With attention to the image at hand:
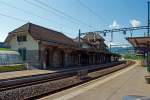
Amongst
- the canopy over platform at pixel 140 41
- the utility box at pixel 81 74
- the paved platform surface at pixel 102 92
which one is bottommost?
the paved platform surface at pixel 102 92

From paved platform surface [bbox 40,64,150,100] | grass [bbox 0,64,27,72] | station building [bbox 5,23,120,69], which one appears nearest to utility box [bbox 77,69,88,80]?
paved platform surface [bbox 40,64,150,100]

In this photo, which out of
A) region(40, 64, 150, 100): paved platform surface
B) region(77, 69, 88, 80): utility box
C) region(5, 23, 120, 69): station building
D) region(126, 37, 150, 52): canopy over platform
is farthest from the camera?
region(5, 23, 120, 69): station building

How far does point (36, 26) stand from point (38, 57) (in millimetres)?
7850

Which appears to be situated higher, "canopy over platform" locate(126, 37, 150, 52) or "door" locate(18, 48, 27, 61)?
"canopy over platform" locate(126, 37, 150, 52)

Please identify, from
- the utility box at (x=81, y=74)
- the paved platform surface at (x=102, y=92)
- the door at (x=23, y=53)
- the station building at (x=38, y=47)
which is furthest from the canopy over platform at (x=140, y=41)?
the door at (x=23, y=53)

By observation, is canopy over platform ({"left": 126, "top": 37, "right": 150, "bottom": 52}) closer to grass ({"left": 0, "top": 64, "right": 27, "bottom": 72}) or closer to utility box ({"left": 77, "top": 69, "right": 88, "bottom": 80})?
utility box ({"left": 77, "top": 69, "right": 88, "bottom": 80})

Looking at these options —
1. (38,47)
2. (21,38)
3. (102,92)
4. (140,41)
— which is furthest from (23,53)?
(102,92)

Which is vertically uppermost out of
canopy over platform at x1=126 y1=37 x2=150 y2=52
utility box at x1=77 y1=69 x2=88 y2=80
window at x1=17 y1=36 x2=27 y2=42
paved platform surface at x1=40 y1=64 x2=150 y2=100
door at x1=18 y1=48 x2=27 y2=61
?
window at x1=17 y1=36 x2=27 y2=42

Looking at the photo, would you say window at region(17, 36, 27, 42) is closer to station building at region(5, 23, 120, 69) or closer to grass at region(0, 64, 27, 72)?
station building at region(5, 23, 120, 69)

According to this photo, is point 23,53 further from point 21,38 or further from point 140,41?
point 140,41

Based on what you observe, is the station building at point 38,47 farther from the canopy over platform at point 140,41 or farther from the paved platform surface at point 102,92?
the paved platform surface at point 102,92

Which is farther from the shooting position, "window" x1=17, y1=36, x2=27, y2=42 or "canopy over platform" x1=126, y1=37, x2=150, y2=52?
"window" x1=17, y1=36, x2=27, y2=42

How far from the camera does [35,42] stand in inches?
1518

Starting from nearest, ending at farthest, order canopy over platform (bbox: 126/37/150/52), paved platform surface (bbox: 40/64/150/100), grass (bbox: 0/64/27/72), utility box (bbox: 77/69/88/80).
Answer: paved platform surface (bbox: 40/64/150/100), utility box (bbox: 77/69/88/80), canopy over platform (bbox: 126/37/150/52), grass (bbox: 0/64/27/72)
